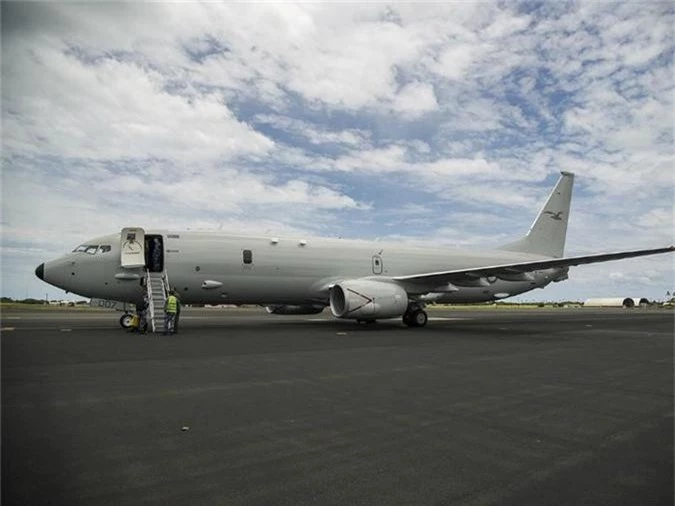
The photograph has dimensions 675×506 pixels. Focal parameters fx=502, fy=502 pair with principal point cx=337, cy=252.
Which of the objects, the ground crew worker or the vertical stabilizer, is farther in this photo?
the vertical stabilizer

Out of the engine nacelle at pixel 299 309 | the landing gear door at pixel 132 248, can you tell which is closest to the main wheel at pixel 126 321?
the landing gear door at pixel 132 248

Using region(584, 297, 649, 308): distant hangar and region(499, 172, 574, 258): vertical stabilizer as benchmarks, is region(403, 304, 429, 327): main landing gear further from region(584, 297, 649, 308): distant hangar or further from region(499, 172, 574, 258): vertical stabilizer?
region(584, 297, 649, 308): distant hangar

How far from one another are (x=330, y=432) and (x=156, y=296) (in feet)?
44.2

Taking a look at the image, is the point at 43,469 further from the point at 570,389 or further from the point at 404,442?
the point at 570,389

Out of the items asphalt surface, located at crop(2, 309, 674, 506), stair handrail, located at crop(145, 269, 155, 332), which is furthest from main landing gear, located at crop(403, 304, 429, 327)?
asphalt surface, located at crop(2, 309, 674, 506)

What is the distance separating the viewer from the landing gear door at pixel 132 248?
1745 cm

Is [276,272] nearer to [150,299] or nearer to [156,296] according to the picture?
[156,296]

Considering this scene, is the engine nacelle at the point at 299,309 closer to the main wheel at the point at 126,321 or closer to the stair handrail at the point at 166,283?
the stair handrail at the point at 166,283

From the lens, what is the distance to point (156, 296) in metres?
17.0

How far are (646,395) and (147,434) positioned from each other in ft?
21.4

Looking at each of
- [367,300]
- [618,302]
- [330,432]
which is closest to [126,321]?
[367,300]

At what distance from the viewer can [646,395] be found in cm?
700

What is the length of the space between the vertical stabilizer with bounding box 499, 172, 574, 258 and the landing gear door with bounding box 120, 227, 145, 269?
19.9 meters

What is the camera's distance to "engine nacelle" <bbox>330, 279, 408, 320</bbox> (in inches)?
742
